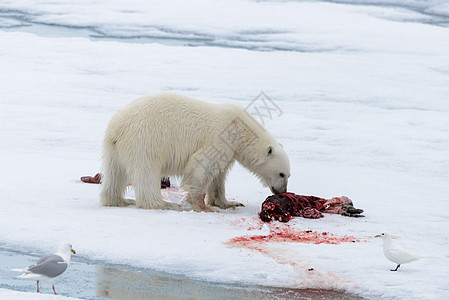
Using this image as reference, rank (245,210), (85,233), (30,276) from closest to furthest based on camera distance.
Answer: (30,276)
(85,233)
(245,210)

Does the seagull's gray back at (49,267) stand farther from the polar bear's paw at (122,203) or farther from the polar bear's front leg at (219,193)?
the polar bear's front leg at (219,193)

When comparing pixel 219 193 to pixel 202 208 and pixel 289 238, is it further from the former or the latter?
pixel 289 238

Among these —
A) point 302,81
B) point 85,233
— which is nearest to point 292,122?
point 302,81

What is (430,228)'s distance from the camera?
585 cm

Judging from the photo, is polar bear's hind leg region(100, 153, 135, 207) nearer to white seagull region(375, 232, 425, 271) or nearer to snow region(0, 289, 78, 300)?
snow region(0, 289, 78, 300)

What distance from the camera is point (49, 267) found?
3.84 metres

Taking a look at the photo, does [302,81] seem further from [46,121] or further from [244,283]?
[244,283]

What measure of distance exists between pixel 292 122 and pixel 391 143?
5.66 feet

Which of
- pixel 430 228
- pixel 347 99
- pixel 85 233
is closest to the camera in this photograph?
pixel 85 233

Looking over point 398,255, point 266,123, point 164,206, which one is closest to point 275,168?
point 164,206

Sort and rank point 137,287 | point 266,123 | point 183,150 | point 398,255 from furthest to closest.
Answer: point 266,123
point 183,150
point 398,255
point 137,287

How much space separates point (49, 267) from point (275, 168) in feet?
10.0

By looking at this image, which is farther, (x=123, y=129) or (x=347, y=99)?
(x=347, y=99)

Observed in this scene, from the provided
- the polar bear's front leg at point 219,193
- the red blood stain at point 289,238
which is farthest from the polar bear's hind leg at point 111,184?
the red blood stain at point 289,238
